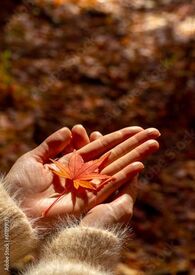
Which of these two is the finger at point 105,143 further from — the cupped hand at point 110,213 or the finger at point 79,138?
the cupped hand at point 110,213

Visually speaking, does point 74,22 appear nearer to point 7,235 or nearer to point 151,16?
point 151,16

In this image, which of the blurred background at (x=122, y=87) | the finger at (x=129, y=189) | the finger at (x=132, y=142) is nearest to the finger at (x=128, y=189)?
the finger at (x=129, y=189)

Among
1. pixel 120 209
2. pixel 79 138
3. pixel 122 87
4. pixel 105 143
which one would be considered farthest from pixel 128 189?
pixel 122 87

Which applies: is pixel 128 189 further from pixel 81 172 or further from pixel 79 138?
pixel 79 138

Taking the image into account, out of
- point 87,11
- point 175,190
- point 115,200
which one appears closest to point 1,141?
point 175,190

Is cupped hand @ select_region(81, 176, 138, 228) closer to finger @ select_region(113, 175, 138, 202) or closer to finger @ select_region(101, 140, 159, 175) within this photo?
finger @ select_region(113, 175, 138, 202)

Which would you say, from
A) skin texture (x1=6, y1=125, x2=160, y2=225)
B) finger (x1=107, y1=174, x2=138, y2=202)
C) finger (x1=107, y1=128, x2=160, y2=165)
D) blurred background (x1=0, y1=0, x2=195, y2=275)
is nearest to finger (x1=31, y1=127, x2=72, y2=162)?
skin texture (x1=6, y1=125, x2=160, y2=225)

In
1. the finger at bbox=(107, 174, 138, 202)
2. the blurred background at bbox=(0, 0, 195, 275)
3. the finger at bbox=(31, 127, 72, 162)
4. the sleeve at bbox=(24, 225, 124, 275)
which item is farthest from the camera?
the blurred background at bbox=(0, 0, 195, 275)
